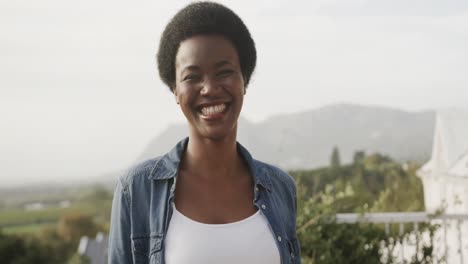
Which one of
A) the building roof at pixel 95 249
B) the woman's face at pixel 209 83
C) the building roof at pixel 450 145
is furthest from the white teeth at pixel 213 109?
the building roof at pixel 95 249

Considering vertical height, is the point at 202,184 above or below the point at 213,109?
below

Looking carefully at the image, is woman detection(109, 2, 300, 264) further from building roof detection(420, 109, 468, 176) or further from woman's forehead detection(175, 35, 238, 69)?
building roof detection(420, 109, 468, 176)

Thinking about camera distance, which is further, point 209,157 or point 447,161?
point 447,161

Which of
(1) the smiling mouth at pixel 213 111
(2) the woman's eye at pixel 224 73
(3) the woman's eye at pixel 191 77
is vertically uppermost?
(2) the woman's eye at pixel 224 73

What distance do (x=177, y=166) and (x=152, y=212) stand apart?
168 millimetres

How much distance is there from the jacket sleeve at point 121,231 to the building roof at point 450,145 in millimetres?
10486

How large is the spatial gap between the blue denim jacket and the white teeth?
0.66ft

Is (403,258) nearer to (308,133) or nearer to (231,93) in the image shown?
(231,93)

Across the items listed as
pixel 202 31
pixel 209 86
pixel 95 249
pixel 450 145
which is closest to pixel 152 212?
pixel 209 86

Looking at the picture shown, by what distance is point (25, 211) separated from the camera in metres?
51.5

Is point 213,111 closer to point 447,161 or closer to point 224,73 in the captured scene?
point 224,73

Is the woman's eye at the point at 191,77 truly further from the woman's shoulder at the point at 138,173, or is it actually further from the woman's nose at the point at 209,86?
the woman's shoulder at the point at 138,173

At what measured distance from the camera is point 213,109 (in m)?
1.40

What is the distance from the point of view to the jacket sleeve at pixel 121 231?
4.57 feet
